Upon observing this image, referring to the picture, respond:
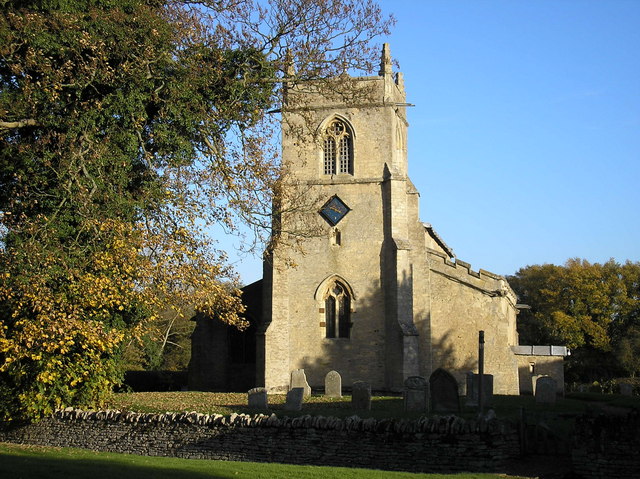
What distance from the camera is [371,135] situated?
30.2m

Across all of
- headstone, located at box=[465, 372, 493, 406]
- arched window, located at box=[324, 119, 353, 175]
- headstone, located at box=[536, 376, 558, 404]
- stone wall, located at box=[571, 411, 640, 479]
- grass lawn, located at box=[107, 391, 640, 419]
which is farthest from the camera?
arched window, located at box=[324, 119, 353, 175]

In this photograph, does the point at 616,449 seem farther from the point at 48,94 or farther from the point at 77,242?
the point at 48,94

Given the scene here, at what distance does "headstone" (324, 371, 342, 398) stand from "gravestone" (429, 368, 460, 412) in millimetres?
7227

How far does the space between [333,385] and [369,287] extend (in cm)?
544

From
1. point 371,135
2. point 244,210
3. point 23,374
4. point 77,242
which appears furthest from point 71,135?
point 371,135

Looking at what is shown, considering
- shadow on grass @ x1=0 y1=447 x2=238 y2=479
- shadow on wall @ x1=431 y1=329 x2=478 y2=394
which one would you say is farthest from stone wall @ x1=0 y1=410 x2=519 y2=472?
shadow on wall @ x1=431 y1=329 x2=478 y2=394

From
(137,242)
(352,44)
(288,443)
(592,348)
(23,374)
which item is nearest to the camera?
(288,443)

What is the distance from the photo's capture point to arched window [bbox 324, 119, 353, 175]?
3036cm

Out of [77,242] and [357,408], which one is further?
[357,408]

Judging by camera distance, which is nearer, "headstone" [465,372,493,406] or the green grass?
the green grass

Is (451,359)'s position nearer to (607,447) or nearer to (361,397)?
(361,397)

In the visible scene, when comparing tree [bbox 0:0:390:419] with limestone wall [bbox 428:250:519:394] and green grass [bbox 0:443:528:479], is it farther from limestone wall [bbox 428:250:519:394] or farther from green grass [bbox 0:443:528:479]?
limestone wall [bbox 428:250:519:394]

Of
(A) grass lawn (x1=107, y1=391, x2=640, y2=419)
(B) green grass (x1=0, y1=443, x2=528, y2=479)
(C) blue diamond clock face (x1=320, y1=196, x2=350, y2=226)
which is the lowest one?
(B) green grass (x1=0, y1=443, x2=528, y2=479)

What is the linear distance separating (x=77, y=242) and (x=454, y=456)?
9439 mm
